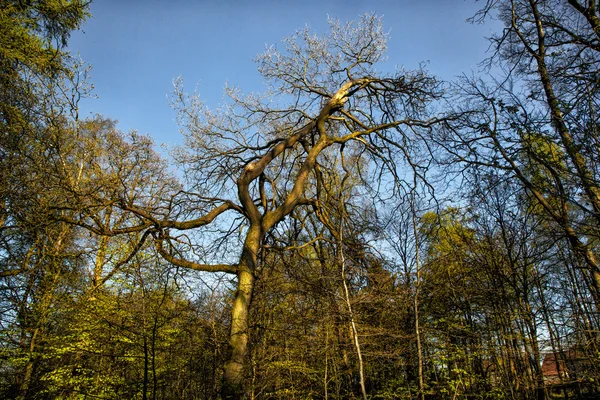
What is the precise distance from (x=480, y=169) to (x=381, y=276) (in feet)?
9.05

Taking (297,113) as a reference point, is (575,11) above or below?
A: below

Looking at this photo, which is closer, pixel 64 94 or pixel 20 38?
pixel 64 94

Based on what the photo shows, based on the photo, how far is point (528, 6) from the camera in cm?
599

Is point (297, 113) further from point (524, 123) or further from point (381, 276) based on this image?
point (524, 123)

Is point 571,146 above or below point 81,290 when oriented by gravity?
above

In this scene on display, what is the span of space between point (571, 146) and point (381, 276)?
408 centimetres

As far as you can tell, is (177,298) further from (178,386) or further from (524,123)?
(524,123)

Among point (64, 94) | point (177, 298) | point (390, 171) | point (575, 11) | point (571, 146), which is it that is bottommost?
point (177, 298)

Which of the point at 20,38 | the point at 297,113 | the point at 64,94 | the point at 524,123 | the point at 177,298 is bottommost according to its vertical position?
the point at 177,298

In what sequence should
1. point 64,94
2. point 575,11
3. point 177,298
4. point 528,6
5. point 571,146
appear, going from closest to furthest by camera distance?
point 571,146 → point 64,94 → point 575,11 → point 528,6 → point 177,298

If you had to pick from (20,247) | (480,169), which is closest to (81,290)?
(20,247)

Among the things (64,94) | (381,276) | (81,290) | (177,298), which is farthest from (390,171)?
(81,290)

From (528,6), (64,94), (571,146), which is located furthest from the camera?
(528,6)

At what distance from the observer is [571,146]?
3768mm
